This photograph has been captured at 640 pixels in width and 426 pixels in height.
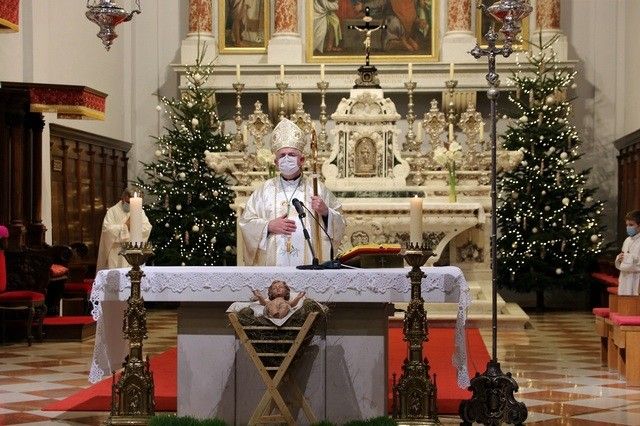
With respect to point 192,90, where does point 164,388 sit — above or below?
below

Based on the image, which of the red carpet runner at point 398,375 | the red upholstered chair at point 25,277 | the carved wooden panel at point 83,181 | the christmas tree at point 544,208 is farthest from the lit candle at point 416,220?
the christmas tree at point 544,208

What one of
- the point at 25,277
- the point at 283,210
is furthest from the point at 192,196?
the point at 283,210

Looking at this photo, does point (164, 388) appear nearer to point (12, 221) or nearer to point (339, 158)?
point (12, 221)

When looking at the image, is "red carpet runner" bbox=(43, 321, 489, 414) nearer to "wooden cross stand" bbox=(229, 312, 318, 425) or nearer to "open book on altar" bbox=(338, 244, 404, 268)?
"open book on altar" bbox=(338, 244, 404, 268)

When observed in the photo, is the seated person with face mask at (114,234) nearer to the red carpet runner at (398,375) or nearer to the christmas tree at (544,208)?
the red carpet runner at (398,375)

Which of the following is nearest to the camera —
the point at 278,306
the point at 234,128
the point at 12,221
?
the point at 278,306

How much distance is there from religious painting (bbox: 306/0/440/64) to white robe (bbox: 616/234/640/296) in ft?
30.7

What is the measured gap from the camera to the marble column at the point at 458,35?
20.2 metres

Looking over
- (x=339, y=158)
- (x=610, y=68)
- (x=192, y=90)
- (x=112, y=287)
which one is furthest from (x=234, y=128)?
(x=112, y=287)

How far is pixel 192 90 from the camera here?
64.2 ft

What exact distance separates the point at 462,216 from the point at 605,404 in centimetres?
667

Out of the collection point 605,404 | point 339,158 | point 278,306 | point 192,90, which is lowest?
point 605,404

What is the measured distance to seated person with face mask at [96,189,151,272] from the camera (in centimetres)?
1598

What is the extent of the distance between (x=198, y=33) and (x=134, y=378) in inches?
551
